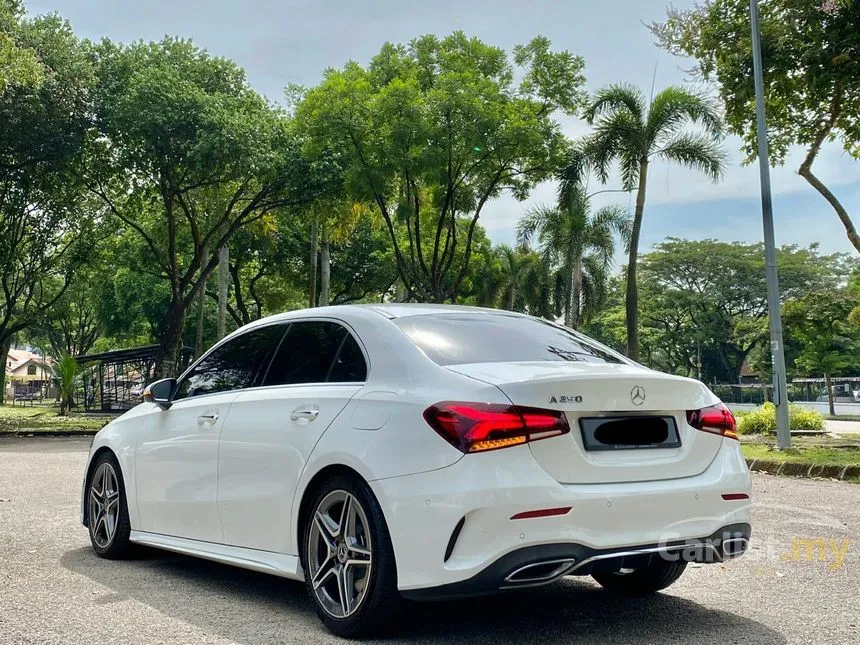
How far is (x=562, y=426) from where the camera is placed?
12.3 ft

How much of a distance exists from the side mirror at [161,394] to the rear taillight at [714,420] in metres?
3.17

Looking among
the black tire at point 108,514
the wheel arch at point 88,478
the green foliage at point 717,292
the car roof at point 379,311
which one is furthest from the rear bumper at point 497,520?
the green foliage at point 717,292

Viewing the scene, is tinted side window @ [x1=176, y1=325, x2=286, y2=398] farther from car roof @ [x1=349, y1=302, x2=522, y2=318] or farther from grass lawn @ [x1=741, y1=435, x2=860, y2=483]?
grass lawn @ [x1=741, y1=435, x2=860, y2=483]

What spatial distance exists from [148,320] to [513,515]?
4309 cm

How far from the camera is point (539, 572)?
3609mm

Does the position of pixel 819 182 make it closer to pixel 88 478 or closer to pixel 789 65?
pixel 789 65

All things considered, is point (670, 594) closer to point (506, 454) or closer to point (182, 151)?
point (506, 454)

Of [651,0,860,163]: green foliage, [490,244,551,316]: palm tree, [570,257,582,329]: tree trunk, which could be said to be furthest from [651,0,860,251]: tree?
[490,244,551,316]: palm tree

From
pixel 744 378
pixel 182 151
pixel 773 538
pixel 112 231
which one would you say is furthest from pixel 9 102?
pixel 744 378

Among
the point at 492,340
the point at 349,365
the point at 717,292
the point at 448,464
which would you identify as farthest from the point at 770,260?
the point at 717,292

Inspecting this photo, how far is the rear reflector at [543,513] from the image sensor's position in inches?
141

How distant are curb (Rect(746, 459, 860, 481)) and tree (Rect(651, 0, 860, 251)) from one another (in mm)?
7074

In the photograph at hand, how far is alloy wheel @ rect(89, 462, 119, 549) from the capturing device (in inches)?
238

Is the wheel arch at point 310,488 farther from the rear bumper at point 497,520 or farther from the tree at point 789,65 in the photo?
the tree at point 789,65
